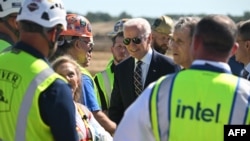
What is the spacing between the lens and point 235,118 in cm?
511

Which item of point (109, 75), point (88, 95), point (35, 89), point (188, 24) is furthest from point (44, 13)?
point (109, 75)

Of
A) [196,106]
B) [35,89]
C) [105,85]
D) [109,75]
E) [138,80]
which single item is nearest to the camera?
[196,106]

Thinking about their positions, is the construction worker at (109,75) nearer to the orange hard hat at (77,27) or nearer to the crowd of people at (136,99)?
the orange hard hat at (77,27)

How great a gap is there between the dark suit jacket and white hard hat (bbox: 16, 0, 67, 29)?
3.07m

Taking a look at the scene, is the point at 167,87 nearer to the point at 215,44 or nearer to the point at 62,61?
the point at 215,44

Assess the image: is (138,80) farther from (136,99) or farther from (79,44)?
(136,99)

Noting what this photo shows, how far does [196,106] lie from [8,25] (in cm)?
314

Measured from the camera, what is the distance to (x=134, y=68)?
9188 millimetres

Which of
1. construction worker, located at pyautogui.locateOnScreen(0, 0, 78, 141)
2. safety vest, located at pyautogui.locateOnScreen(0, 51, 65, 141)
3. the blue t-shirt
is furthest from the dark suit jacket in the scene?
safety vest, located at pyautogui.locateOnScreen(0, 51, 65, 141)

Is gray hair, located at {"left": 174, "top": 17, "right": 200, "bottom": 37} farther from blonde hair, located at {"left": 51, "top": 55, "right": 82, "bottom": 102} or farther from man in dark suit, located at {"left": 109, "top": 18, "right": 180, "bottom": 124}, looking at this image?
blonde hair, located at {"left": 51, "top": 55, "right": 82, "bottom": 102}

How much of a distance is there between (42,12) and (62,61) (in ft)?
3.37

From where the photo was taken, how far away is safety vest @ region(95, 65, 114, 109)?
33.7ft

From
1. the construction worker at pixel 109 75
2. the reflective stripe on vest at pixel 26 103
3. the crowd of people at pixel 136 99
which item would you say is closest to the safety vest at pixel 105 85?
the construction worker at pixel 109 75

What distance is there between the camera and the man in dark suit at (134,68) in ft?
29.7
